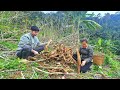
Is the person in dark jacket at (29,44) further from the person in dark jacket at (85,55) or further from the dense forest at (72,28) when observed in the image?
the person in dark jacket at (85,55)

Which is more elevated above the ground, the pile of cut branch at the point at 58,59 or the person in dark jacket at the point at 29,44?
the person in dark jacket at the point at 29,44

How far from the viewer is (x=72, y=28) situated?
5.35 m

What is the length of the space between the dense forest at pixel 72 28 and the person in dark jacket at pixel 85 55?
0.09 meters

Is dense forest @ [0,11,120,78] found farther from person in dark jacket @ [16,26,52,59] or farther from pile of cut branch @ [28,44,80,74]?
pile of cut branch @ [28,44,80,74]

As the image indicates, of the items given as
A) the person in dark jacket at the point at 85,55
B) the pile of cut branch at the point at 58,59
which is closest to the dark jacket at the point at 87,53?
the person in dark jacket at the point at 85,55

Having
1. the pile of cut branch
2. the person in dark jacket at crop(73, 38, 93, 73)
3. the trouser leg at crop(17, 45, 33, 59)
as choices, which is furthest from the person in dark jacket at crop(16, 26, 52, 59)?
the person in dark jacket at crop(73, 38, 93, 73)

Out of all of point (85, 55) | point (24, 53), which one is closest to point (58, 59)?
point (85, 55)

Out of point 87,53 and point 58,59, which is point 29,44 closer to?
point 58,59

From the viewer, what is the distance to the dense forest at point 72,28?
5.23 m

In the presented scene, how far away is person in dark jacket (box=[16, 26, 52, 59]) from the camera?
5184 mm

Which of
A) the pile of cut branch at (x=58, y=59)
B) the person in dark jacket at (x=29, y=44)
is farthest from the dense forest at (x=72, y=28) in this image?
the pile of cut branch at (x=58, y=59)
